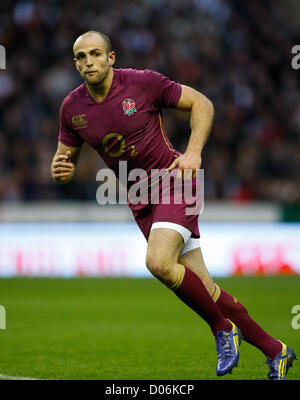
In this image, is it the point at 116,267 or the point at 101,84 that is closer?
the point at 101,84

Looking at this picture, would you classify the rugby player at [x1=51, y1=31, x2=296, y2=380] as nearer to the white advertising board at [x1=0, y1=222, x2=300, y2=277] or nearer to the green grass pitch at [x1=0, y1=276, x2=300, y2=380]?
the green grass pitch at [x1=0, y1=276, x2=300, y2=380]

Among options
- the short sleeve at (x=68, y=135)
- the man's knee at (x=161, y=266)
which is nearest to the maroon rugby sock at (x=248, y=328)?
the man's knee at (x=161, y=266)

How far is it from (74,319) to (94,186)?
560 cm

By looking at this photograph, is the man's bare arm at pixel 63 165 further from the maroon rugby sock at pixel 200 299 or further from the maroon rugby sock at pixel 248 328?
the maroon rugby sock at pixel 248 328

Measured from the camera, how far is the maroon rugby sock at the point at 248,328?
5.09m

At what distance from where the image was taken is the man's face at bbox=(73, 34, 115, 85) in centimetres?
500

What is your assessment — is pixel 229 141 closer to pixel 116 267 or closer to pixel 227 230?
A: pixel 227 230

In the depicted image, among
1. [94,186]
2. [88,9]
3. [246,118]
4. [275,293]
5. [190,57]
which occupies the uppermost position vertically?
[88,9]

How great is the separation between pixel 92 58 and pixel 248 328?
213cm

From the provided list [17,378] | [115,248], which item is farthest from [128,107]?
[115,248]
